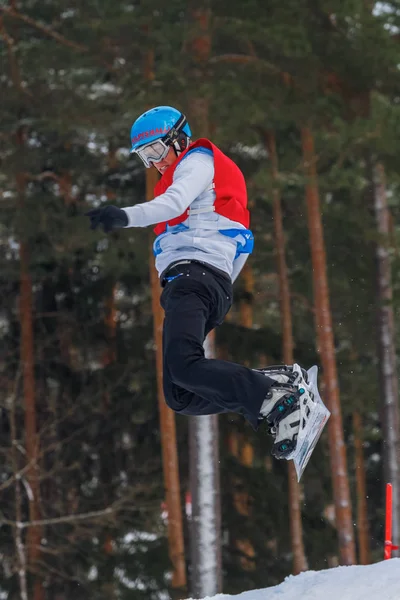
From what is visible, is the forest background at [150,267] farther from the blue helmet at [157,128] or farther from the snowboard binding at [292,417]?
the snowboard binding at [292,417]

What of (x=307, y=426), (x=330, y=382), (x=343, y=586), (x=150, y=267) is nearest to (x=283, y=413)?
(x=307, y=426)

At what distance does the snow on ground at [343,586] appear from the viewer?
469 cm

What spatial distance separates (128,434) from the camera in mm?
18703

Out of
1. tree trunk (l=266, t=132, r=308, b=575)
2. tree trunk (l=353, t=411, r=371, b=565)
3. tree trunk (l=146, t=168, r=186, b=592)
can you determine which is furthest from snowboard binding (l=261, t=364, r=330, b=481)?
tree trunk (l=353, t=411, r=371, b=565)

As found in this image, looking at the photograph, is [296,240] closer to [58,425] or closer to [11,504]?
[58,425]

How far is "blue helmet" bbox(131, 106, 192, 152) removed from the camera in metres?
4.88

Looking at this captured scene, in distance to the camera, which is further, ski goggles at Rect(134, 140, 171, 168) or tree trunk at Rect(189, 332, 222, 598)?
tree trunk at Rect(189, 332, 222, 598)

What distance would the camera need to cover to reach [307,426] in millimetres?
5008

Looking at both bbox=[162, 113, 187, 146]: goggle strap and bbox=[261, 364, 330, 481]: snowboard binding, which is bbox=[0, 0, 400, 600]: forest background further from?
bbox=[261, 364, 330, 481]: snowboard binding

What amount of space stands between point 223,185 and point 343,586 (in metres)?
2.21

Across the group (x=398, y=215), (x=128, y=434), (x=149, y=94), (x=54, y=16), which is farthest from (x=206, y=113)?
(x=128, y=434)

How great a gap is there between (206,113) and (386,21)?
2.80m

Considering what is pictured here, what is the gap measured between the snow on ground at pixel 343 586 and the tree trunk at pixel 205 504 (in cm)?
601

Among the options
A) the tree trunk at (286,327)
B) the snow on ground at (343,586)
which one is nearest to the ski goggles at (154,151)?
the snow on ground at (343,586)
